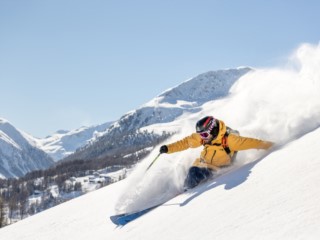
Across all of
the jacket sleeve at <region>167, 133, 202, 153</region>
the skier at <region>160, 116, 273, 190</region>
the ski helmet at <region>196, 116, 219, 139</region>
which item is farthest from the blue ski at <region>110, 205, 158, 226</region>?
the ski helmet at <region>196, 116, 219, 139</region>

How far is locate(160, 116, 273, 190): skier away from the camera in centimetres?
974

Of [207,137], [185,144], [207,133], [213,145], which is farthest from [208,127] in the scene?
[185,144]

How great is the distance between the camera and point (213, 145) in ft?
32.9

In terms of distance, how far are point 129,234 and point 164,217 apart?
30.0 inches

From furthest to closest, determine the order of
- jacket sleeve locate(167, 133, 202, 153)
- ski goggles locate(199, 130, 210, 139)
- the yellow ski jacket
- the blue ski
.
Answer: jacket sleeve locate(167, 133, 202, 153) < ski goggles locate(199, 130, 210, 139) < the yellow ski jacket < the blue ski

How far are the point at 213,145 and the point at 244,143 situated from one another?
0.75 metres

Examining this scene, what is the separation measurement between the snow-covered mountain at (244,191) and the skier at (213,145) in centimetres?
28

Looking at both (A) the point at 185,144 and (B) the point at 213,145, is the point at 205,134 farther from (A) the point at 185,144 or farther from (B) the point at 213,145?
(A) the point at 185,144

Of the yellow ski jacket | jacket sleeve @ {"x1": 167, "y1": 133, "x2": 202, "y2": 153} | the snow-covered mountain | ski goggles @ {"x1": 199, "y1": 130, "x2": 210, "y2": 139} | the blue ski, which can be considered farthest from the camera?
jacket sleeve @ {"x1": 167, "y1": 133, "x2": 202, "y2": 153}

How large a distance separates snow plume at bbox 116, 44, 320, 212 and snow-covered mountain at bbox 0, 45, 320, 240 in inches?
1.0

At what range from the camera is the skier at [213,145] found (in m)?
9.74

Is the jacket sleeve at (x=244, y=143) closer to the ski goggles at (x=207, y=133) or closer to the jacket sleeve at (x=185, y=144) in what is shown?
the ski goggles at (x=207, y=133)

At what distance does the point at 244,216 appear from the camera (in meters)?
6.30

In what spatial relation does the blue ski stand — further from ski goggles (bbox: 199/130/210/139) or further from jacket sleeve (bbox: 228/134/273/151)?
jacket sleeve (bbox: 228/134/273/151)
